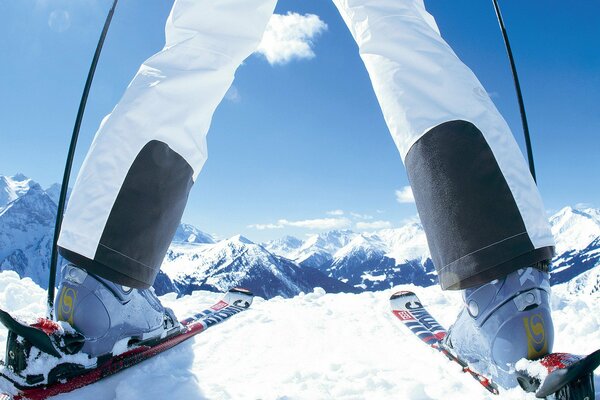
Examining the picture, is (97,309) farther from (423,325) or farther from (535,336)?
(423,325)

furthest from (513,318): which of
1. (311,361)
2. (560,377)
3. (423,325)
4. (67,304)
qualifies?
(67,304)

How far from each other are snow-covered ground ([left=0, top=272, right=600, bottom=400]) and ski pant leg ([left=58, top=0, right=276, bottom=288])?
490 mm

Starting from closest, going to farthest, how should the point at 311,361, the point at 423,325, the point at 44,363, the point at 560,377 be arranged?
the point at 560,377, the point at 44,363, the point at 311,361, the point at 423,325

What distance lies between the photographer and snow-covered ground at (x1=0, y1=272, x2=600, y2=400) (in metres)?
1.56

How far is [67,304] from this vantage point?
57.9 inches

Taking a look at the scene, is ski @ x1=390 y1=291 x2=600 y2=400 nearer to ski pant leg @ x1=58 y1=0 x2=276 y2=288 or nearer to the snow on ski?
the snow on ski

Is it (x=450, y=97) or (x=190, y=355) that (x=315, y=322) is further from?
(x=450, y=97)

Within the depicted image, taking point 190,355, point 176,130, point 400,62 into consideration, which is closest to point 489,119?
point 400,62

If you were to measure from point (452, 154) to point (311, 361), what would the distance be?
4.07 ft

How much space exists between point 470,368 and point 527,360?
351 mm

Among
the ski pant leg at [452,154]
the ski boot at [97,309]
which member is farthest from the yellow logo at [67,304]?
the ski pant leg at [452,154]

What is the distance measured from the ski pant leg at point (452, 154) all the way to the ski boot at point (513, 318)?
0.09 m

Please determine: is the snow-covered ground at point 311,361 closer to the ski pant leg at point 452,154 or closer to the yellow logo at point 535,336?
the yellow logo at point 535,336

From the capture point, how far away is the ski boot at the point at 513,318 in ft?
4.00
